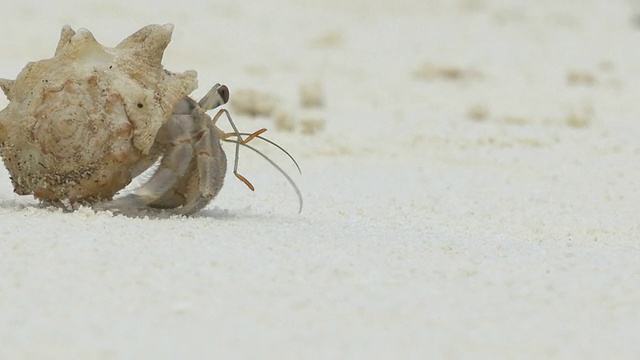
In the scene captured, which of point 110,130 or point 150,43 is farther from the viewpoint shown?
point 150,43

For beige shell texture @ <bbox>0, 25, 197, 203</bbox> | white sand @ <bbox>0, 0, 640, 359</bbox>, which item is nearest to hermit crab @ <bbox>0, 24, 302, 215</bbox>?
beige shell texture @ <bbox>0, 25, 197, 203</bbox>

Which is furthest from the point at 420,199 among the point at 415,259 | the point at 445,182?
the point at 415,259

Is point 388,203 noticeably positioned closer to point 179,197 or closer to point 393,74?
point 179,197

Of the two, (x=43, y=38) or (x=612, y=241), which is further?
(x=43, y=38)

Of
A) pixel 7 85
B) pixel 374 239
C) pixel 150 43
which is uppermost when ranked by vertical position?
pixel 150 43

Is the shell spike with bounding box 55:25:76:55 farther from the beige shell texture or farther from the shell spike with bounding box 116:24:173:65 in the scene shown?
the shell spike with bounding box 116:24:173:65

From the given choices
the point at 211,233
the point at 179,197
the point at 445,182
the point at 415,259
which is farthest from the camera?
the point at 445,182

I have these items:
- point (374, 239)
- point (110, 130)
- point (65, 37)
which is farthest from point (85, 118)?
point (374, 239)

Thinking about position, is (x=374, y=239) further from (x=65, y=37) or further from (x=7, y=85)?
(x=7, y=85)
